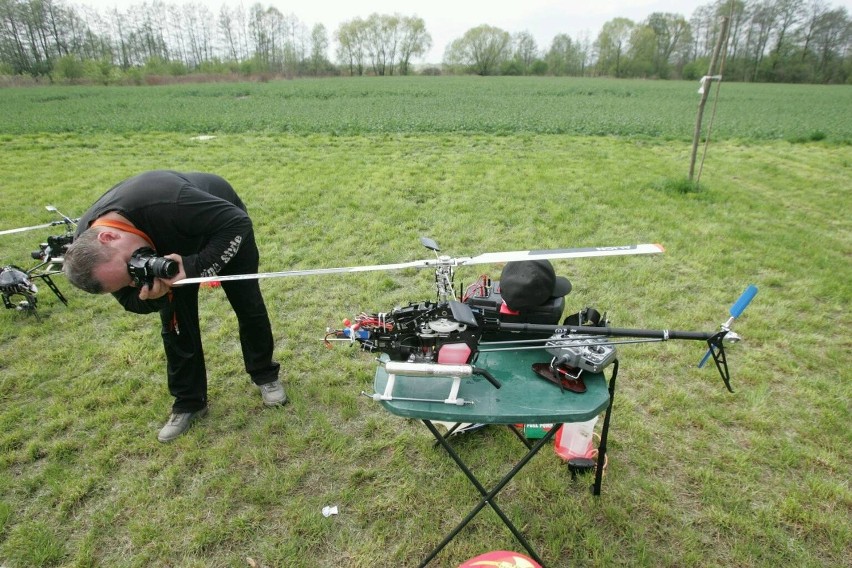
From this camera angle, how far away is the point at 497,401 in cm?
213

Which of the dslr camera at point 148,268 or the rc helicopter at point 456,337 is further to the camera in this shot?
the dslr camera at point 148,268

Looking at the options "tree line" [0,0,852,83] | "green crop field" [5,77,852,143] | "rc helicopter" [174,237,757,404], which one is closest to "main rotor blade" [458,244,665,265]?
"rc helicopter" [174,237,757,404]

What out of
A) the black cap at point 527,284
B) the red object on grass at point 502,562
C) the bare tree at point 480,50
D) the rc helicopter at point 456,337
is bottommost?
the red object on grass at point 502,562

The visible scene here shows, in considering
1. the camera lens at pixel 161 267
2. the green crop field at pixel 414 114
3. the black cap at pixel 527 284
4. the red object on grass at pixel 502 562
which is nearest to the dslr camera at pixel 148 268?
the camera lens at pixel 161 267

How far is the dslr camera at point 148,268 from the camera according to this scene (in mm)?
2229

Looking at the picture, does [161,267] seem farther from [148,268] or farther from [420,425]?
[420,425]

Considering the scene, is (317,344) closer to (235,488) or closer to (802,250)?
(235,488)

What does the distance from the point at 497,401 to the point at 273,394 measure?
214cm

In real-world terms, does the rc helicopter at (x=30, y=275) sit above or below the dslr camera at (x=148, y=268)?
below

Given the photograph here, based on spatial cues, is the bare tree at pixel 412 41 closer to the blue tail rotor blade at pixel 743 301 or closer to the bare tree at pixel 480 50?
the bare tree at pixel 480 50

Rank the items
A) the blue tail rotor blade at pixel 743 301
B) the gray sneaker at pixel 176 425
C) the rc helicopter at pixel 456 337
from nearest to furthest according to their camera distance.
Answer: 1. the blue tail rotor blade at pixel 743 301
2. the rc helicopter at pixel 456 337
3. the gray sneaker at pixel 176 425

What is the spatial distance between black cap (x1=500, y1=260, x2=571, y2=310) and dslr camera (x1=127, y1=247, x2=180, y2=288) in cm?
175

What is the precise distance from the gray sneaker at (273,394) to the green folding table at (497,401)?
4.88 ft

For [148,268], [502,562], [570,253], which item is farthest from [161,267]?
[502,562]
